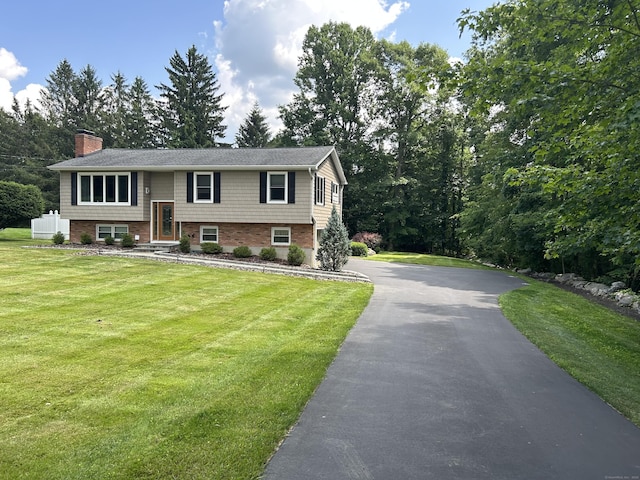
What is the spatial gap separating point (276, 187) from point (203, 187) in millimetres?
3513

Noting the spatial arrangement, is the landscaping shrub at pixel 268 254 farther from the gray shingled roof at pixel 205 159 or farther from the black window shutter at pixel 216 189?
the gray shingled roof at pixel 205 159

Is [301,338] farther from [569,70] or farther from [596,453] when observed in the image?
[569,70]

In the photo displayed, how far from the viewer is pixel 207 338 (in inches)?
280

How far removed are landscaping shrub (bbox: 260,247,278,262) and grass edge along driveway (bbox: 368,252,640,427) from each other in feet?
30.2

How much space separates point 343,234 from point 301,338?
32.3 ft

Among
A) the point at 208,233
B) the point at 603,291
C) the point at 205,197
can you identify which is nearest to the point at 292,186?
the point at 205,197

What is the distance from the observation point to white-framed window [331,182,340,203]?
23.3m

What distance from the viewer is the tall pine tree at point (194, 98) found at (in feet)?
149

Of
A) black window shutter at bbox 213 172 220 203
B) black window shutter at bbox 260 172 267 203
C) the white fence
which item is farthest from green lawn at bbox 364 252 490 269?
the white fence

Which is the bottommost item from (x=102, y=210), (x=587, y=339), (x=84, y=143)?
(x=587, y=339)

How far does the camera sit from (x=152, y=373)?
5312mm

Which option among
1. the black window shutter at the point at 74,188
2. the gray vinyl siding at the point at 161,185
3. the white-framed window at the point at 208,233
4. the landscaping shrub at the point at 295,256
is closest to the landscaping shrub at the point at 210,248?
the white-framed window at the point at 208,233

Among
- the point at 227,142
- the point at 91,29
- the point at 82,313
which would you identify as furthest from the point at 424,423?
the point at 227,142

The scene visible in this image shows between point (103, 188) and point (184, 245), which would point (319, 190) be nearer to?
point (184, 245)
